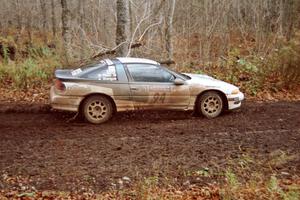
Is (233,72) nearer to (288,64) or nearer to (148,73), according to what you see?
(288,64)

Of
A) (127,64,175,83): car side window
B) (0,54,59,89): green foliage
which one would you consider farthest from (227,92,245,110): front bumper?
(0,54,59,89): green foliage

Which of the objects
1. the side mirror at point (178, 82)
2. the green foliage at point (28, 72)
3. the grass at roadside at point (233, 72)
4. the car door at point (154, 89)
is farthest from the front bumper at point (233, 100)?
the green foliage at point (28, 72)

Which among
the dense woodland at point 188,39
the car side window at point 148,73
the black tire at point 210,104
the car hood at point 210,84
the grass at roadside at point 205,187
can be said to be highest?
the dense woodland at point 188,39

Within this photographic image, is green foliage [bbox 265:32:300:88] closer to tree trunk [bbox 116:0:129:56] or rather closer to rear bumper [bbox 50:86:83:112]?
tree trunk [bbox 116:0:129:56]

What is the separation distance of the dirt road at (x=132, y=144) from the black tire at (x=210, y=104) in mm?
238

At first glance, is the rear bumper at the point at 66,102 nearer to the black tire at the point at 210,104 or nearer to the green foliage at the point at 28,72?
the black tire at the point at 210,104

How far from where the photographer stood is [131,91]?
9.73 metres

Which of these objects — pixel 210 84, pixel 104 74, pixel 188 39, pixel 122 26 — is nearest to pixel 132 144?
pixel 104 74

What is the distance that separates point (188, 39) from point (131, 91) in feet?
25.5

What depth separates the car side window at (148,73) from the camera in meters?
9.88

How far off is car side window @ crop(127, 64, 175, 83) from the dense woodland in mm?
3333

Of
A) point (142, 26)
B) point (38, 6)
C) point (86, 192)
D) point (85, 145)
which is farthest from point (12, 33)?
point (86, 192)

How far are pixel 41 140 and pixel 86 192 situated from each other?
257 centimetres

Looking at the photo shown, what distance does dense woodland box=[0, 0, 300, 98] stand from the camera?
13.3 metres
